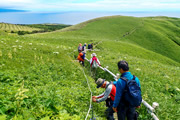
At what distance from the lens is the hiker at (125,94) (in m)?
5.04

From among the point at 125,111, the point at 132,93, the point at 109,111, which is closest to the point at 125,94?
the point at 132,93

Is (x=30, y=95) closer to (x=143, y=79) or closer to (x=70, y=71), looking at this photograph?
(x=70, y=71)

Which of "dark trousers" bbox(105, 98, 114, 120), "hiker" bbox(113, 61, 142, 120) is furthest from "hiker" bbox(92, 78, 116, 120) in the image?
"hiker" bbox(113, 61, 142, 120)

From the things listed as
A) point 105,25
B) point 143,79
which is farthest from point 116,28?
point 143,79

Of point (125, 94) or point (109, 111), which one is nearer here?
point (125, 94)

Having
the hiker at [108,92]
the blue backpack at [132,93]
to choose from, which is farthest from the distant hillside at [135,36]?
the blue backpack at [132,93]

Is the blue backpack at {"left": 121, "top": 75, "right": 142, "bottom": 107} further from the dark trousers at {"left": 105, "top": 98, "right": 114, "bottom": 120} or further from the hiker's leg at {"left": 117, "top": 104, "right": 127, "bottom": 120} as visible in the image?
the dark trousers at {"left": 105, "top": 98, "right": 114, "bottom": 120}

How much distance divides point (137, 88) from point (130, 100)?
513 mm

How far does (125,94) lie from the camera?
17.0 ft

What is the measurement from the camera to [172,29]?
86438 mm

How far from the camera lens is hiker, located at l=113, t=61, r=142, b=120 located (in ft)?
16.5

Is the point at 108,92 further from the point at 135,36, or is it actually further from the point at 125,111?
the point at 135,36

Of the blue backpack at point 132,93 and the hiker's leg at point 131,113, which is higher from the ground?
the blue backpack at point 132,93

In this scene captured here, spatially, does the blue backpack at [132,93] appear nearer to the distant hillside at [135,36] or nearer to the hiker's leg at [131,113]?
the hiker's leg at [131,113]
